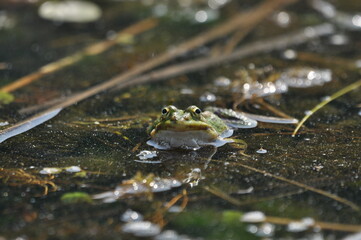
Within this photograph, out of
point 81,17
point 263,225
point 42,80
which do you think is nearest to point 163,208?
point 263,225

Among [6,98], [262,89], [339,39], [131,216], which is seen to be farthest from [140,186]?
[339,39]

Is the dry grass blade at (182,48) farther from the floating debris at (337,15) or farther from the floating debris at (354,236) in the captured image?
the floating debris at (354,236)

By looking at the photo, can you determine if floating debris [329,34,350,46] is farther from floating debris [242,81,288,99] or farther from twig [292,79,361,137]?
floating debris [242,81,288,99]

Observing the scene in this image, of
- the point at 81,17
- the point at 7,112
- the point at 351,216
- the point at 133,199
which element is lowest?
the point at 351,216

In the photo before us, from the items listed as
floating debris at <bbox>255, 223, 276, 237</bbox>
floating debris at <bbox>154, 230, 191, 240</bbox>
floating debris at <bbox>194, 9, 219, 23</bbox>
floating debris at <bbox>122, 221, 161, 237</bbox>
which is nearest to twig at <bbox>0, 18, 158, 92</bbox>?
floating debris at <bbox>194, 9, 219, 23</bbox>

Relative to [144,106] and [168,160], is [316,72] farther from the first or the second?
[168,160]

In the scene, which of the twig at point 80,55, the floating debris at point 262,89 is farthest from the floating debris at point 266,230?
the twig at point 80,55
